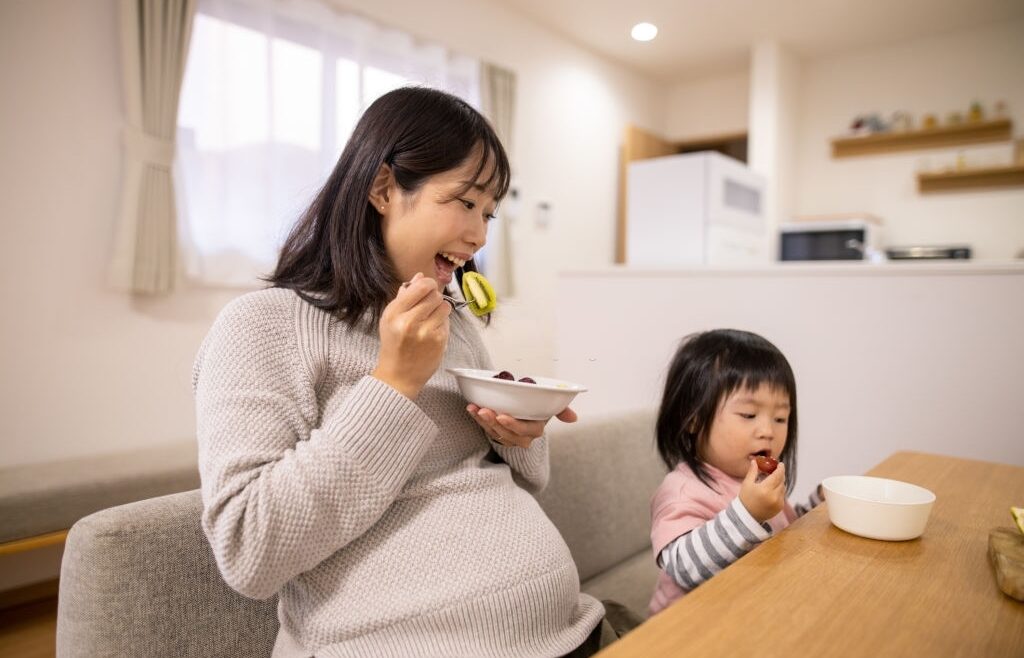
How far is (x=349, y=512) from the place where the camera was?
70 centimetres

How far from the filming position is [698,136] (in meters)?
5.78

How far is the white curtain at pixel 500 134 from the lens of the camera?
4031mm

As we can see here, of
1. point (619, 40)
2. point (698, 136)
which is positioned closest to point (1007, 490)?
point (619, 40)

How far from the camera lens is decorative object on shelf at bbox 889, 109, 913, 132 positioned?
4934 mm

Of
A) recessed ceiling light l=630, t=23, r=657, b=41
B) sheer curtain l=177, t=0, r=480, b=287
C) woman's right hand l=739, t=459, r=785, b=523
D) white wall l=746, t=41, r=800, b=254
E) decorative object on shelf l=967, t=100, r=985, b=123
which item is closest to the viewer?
woman's right hand l=739, t=459, r=785, b=523

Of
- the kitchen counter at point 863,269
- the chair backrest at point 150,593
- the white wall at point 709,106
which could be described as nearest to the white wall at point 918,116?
the white wall at point 709,106

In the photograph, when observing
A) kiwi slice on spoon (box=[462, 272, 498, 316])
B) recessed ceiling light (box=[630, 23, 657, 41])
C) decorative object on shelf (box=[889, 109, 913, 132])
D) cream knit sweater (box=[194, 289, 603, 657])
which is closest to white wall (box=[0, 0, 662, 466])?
cream knit sweater (box=[194, 289, 603, 657])

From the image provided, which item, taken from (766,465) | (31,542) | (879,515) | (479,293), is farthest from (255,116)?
(879,515)

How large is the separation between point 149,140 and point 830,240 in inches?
166

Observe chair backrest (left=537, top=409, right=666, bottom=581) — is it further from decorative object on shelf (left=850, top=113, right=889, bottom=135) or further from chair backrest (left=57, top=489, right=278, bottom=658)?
decorative object on shelf (left=850, top=113, right=889, bottom=135)

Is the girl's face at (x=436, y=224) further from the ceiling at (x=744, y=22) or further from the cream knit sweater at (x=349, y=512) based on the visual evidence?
the ceiling at (x=744, y=22)

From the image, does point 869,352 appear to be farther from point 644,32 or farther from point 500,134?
point 644,32

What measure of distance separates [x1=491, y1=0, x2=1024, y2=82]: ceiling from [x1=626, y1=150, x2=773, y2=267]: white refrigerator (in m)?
1.32

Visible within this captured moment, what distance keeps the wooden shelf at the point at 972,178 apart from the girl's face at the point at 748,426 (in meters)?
4.67
